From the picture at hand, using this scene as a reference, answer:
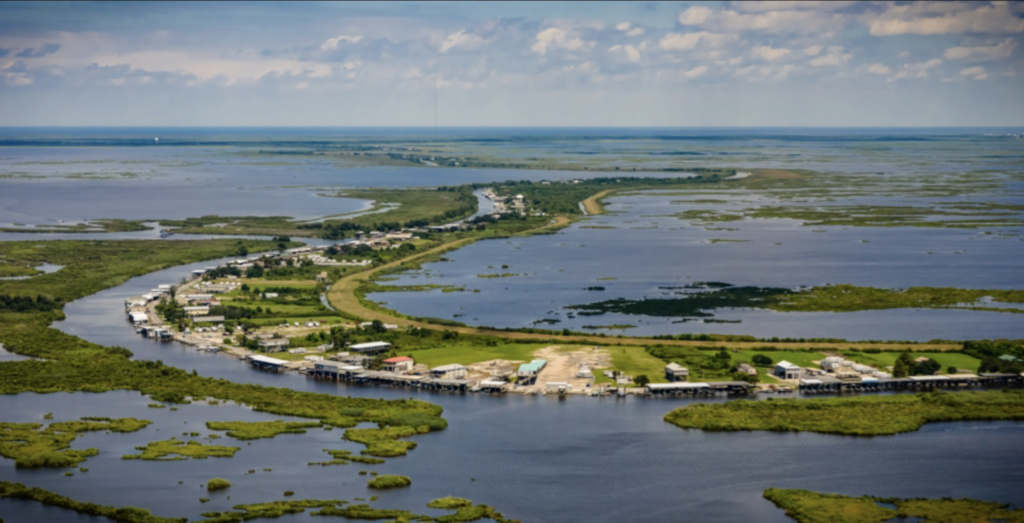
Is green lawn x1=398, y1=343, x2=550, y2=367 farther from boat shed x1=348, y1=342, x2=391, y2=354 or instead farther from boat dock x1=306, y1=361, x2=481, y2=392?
boat dock x1=306, y1=361, x2=481, y2=392

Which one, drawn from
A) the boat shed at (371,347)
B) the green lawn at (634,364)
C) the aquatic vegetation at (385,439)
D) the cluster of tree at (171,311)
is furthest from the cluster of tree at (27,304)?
Result: the green lawn at (634,364)

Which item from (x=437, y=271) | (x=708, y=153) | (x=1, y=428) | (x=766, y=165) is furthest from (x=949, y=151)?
(x=1, y=428)

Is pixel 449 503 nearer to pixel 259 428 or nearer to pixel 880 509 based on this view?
pixel 259 428

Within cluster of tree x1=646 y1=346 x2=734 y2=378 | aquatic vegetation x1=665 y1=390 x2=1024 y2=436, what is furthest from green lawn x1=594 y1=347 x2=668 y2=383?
aquatic vegetation x1=665 y1=390 x2=1024 y2=436

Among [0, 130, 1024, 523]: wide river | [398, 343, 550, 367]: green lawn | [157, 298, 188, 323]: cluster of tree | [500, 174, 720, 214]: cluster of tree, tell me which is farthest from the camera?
[500, 174, 720, 214]: cluster of tree

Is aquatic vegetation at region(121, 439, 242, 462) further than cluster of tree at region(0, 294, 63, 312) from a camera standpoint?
No

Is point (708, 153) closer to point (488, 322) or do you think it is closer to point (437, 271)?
point (437, 271)

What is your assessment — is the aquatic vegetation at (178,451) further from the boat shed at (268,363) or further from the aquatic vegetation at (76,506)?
the boat shed at (268,363)
